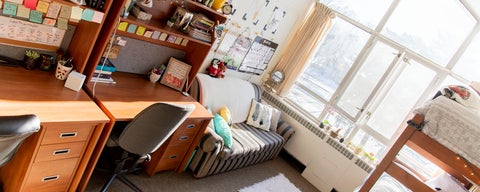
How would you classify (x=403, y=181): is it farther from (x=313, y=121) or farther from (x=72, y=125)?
(x=72, y=125)

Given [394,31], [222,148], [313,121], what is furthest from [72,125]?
[394,31]

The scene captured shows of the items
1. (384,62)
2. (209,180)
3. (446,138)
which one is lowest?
(209,180)

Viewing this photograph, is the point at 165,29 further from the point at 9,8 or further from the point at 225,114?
the point at 225,114

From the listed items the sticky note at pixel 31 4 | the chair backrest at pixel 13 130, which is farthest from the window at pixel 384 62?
the chair backrest at pixel 13 130

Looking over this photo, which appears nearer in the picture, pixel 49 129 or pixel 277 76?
pixel 49 129

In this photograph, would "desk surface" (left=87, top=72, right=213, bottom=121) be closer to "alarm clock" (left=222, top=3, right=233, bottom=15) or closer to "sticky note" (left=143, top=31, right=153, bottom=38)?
"sticky note" (left=143, top=31, right=153, bottom=38)

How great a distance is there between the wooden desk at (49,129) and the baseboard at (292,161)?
3122 mm

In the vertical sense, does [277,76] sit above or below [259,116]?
above

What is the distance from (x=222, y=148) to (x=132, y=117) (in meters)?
1.16

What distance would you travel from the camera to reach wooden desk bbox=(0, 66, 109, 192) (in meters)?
1.81

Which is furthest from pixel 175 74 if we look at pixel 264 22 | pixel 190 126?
pixel 264 22

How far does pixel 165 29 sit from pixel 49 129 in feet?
3.73

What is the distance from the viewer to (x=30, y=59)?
2133 millimetres

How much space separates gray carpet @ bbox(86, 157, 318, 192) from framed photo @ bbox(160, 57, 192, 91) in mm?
851
